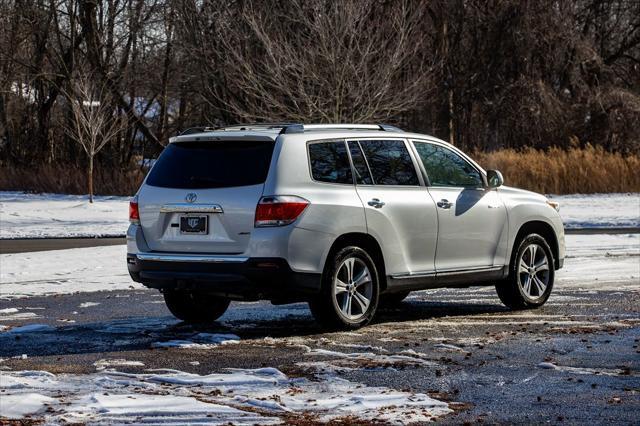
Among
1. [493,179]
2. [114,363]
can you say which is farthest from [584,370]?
[493,179]

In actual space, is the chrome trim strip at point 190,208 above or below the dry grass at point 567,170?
below

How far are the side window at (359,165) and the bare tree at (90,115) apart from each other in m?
28.1

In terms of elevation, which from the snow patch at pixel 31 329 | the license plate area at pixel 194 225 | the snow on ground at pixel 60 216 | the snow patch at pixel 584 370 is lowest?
the snow patch at pixel 31 329

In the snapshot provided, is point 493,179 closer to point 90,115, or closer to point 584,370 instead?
point 584,370

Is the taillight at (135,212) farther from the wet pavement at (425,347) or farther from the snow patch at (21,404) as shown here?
the snow patch at (21,404)

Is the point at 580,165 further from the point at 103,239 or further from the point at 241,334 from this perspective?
the point at 241,334

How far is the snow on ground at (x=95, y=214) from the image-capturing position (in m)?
28.7

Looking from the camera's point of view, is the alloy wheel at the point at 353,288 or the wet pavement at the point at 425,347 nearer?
the wet pavement at the point at 425,347

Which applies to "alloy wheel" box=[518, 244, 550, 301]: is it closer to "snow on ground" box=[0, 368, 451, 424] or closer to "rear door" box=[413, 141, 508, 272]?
"rear door" box=[413, 141, 508, 272]

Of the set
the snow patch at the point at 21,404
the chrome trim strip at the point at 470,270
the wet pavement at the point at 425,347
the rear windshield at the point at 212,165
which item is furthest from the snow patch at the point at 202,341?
the snow patch at the point at 21,404

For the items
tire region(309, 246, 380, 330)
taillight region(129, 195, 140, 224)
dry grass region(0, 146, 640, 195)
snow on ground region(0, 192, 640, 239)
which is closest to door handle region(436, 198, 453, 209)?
tire region(309, 246, 380, 330)

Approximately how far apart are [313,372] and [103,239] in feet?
58.8

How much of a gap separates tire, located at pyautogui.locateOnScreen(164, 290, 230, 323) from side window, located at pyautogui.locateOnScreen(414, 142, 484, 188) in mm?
2281

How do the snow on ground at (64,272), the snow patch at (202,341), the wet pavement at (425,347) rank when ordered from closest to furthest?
1. the wet pavement at (425,347)
2. the snow patch at (202,341)
3. the snow on ground at (64,272)
